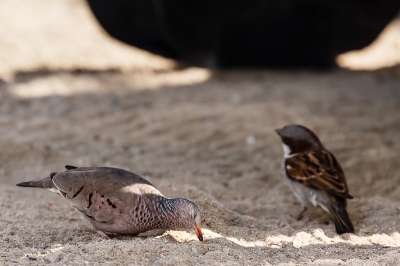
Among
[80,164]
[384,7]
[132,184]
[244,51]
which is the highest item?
[384,7]

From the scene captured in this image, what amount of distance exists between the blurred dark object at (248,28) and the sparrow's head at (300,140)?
449cm

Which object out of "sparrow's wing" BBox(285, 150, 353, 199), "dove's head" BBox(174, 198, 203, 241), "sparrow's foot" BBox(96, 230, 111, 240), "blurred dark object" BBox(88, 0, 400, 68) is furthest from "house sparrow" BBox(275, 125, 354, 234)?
"blurred dark object" BBox(88, 0, 400, 68)

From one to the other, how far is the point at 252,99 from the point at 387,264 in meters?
5.32

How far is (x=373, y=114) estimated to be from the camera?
7777mm

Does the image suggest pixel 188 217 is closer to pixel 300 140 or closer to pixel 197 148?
pixel 300 140

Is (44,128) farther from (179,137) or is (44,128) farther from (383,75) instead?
(383,75)

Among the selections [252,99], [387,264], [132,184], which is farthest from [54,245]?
[252,99]

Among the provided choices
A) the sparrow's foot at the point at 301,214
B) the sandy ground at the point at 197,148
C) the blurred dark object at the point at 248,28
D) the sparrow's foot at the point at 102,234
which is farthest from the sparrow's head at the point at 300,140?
the blurred dark object at the point at 248,28

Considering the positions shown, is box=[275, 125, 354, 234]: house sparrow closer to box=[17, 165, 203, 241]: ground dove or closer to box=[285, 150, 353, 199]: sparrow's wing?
box=[285, 150, 353, 199]: sparrow's wing

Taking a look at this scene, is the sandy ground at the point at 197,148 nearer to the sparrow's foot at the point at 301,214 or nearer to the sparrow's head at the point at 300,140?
the sparrow's foot at the point at 301,214

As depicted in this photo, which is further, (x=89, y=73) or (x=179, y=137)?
(x=89, y=73)

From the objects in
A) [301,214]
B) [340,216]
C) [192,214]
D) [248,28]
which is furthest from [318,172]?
[248,28]

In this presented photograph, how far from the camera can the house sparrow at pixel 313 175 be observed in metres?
4.83

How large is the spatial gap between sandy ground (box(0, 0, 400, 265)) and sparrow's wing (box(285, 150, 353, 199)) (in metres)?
0.29
